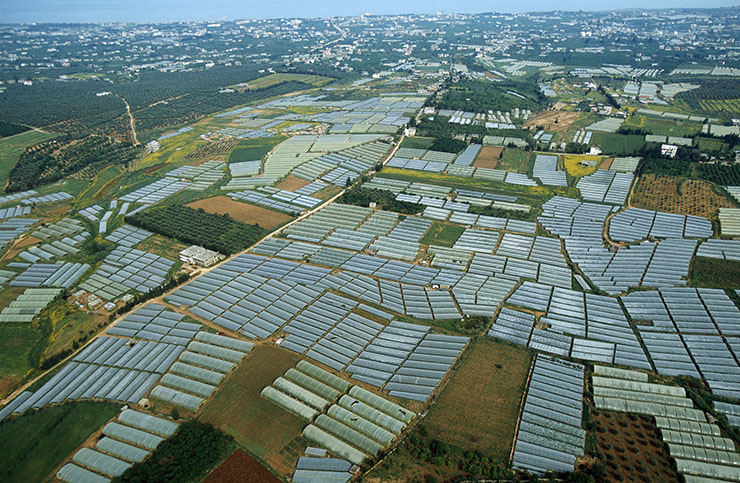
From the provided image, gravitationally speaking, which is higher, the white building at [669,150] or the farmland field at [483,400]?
the farmland field at [483,400]

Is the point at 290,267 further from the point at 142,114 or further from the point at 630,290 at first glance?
the point at 142,114

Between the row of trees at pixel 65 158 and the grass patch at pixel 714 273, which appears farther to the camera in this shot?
the row of trees at pixel 65 158

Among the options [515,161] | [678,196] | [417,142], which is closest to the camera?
[678,196]

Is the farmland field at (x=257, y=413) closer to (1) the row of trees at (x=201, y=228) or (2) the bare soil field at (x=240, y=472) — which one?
(2) the bare soil field at (x=240, y=472)

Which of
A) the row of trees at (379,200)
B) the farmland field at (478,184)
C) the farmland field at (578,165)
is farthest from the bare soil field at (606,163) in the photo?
the row of trees at (379,200)

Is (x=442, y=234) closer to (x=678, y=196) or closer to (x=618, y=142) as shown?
(x=678, y=196)

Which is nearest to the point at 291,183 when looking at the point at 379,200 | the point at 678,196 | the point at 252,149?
the point at 379,200

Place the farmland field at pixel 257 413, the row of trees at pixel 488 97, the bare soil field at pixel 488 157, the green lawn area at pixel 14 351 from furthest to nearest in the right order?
the row of trees at pixel 488 97
the bare soil field at pixel 488 157
the green lawn area at pixel 14 351
the farmland field at pixel 257 413
